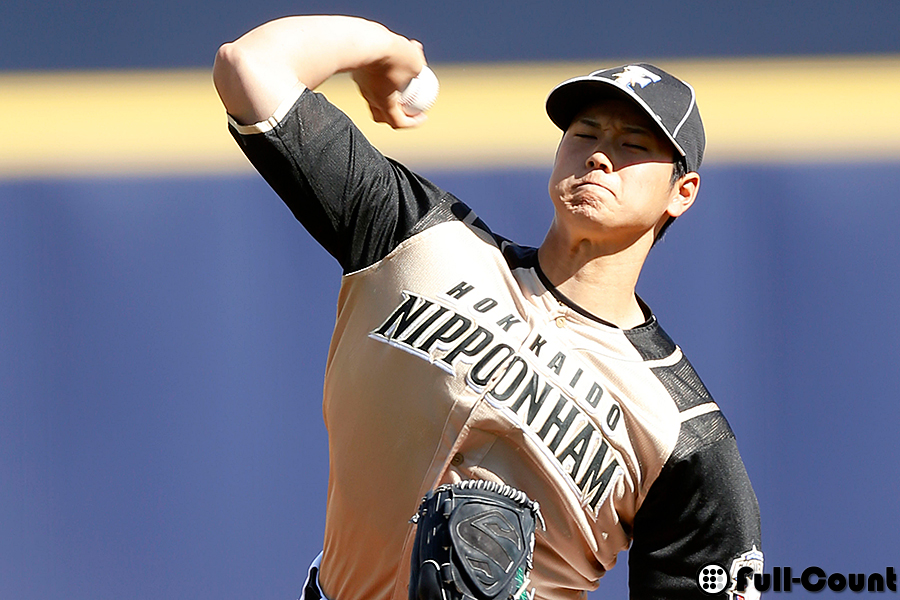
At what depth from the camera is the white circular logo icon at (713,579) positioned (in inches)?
54.5

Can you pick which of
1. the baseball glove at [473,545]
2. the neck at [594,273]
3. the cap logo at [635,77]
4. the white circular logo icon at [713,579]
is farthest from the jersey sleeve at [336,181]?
the white circular logo icon at [713,579]

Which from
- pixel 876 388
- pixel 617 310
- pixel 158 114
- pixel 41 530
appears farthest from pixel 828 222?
pixel 41 530

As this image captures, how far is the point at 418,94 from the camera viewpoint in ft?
4.49

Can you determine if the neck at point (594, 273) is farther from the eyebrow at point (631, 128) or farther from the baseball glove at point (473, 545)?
the baseball glove at point (473, 545)

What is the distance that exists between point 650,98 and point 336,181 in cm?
44

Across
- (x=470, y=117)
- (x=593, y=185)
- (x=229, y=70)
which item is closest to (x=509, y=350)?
(x=593, y=185)

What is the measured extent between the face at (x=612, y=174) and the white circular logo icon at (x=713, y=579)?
1.53 ft

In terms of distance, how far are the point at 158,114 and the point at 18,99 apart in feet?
1.17

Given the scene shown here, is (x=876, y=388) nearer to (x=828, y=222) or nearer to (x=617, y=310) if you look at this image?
(x=828, y=222)

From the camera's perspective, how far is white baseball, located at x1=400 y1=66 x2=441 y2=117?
136 centimetres

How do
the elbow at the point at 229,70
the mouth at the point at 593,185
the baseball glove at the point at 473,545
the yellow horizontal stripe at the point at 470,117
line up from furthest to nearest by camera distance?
1. the yellow horizontal stripe at the point at 470,117
2. the mouth at the point at 593,185
3. the elbow at the point at 229,70
4. the baseball glove at the point at 473,545

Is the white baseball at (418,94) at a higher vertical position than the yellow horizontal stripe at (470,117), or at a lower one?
lower

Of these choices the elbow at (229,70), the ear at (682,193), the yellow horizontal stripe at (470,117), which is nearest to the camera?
the elbow at (229,70)

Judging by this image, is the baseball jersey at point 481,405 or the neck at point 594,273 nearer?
the baseball jersey at point 481,405
